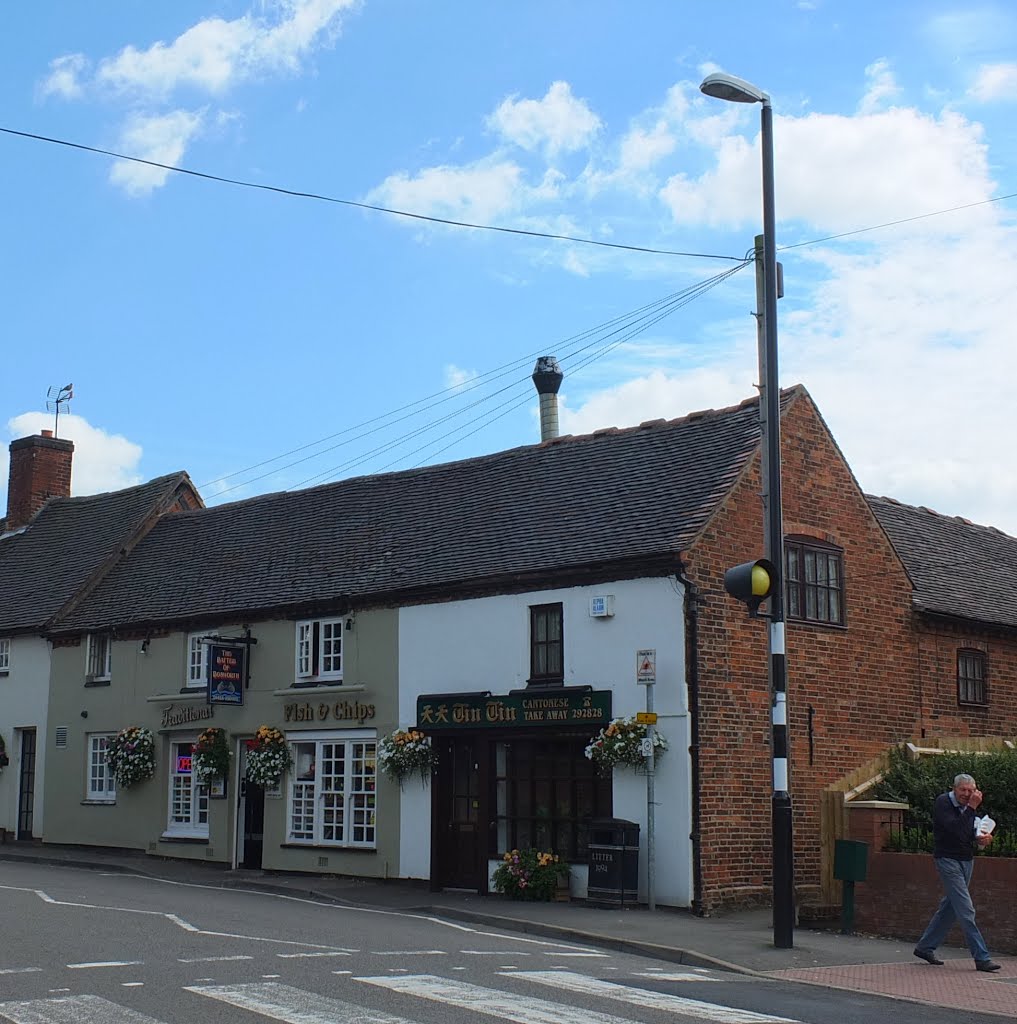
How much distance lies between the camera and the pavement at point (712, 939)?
1214 centimetres

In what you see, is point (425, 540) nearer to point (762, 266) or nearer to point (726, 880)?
point (726, 880)

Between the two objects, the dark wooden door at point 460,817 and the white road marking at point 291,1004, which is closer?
the white road marking at point 291,1004

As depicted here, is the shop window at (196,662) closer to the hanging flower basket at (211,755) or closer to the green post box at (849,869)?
the hanging flower basket at (211,755)

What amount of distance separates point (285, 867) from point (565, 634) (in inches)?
290

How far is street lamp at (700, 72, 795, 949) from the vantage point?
46.9ft

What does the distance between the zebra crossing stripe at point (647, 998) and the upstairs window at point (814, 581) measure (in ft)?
32.5

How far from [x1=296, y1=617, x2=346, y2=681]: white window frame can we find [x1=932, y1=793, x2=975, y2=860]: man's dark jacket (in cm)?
1239

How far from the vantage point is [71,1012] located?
927 cm

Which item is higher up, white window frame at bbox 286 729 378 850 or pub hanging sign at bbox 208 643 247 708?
pub hanging sign at bbox 208 643 247 708

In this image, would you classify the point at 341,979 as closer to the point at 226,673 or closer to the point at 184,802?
the point at 226,673

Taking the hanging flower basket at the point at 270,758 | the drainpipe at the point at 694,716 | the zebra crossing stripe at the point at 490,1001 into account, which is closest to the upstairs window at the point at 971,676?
the drainpipe at the point at 694,716

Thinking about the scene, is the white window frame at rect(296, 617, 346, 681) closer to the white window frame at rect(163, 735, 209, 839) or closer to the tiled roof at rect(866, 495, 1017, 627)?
the white window frame at rect(163, 735, 209, 839)

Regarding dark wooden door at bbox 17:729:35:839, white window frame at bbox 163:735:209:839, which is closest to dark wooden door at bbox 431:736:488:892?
white window frame at bbox 163:735:209:839

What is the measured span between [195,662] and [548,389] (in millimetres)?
9020
